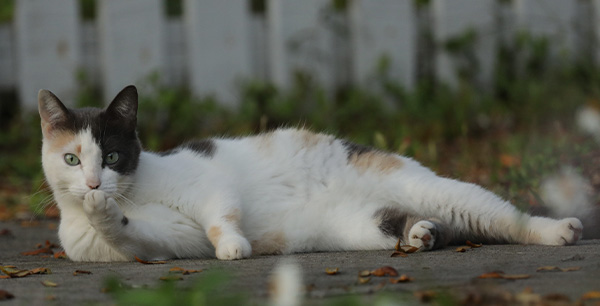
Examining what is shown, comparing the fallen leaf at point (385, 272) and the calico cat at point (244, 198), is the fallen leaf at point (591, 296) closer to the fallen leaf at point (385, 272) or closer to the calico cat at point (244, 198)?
the fallen leaf at point (385, 272)

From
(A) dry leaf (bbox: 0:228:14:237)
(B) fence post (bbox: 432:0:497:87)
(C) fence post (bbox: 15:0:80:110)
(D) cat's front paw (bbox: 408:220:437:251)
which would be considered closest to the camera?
(D) cat's front paw (bbox: 408:220:437:251)

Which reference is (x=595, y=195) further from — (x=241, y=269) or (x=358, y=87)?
(x=358, y=87)

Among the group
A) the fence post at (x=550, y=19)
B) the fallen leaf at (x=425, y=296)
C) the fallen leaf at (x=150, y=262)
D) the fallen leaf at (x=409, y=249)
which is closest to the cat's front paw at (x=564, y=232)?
the fallen leaf at (x=409, y=249)

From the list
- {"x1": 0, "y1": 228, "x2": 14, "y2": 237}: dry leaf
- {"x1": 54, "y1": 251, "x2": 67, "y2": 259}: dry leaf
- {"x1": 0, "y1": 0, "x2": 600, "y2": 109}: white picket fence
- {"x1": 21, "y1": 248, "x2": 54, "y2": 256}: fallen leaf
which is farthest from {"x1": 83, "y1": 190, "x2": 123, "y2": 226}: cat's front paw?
{"x1": 0, "y1": 0, "x2": 600, "y2": 109}: white picket fence

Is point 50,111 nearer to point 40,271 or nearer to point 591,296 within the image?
point 40,271

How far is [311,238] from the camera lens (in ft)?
9.53

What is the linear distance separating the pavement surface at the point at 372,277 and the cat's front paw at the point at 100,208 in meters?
0.17

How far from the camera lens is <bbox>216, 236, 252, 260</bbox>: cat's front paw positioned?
8.20 ft

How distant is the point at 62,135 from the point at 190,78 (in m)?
3.17

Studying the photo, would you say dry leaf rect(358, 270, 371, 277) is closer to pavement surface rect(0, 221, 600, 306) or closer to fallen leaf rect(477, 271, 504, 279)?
pavement surface rect(0, 221, 600, 306)

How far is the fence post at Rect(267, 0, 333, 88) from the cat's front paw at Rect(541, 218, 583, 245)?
3.48m

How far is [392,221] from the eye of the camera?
2.87 m

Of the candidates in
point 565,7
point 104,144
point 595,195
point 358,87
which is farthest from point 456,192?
point 565,7

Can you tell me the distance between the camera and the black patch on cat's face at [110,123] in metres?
2.70
